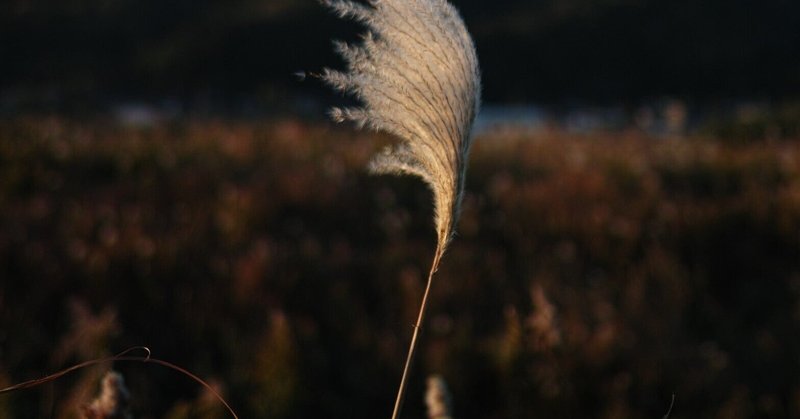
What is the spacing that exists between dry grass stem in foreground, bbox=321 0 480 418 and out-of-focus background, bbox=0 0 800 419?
1.31 ft

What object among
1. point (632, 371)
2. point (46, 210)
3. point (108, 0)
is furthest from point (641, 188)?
point (108, 0)

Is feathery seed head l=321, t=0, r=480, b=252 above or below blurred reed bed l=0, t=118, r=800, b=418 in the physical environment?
above

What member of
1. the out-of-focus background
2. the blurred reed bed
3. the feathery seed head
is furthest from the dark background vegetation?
the feathery seed head

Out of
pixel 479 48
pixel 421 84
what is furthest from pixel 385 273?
pixel 479 48

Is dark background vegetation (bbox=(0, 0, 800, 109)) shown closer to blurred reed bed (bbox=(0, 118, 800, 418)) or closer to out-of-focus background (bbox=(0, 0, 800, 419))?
out-of-focus background (bbox=(0, 0, 800, 419))

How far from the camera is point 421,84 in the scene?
4.29ft

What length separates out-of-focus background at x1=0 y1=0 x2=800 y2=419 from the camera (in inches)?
161

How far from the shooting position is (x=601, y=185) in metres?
7.07

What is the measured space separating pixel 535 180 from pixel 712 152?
2333mm

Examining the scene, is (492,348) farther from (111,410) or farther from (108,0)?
→ (108,0)

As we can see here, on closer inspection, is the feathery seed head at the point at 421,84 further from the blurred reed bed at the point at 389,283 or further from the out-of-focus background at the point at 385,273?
the blurred reed bed at the point at 389,283

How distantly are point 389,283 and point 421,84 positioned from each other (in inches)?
155

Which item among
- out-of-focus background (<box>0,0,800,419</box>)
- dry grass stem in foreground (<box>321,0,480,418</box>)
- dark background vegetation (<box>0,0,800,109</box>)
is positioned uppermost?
dry grass stem in foreground (<box>321,0,480,418</box>)

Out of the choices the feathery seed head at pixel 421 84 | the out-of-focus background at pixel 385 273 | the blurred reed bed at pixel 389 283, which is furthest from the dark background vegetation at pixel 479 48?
the feathery seed head at pixel 421 84
